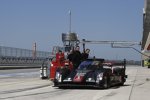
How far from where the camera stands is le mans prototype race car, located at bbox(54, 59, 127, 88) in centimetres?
1855

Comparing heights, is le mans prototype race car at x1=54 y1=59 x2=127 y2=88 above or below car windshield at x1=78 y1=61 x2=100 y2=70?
below

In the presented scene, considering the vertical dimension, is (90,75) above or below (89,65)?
below

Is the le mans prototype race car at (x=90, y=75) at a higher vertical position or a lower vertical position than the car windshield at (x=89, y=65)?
lower

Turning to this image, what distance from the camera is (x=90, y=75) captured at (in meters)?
18.7

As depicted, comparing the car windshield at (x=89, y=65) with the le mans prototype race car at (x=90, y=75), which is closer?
the le mans prototype race car at (x=90, y=75)

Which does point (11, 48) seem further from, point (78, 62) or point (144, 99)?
point (144, 99)

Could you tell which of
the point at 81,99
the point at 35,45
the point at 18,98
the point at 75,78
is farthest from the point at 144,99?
the point at 35,45

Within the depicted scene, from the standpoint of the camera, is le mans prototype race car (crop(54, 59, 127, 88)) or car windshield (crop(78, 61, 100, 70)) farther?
car windshield (crop(78, 61, 100, 70))

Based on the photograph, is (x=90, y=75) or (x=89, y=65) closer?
(x=90, y=75)

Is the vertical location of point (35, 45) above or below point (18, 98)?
above

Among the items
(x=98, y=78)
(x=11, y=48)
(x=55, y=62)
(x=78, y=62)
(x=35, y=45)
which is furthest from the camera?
(x=35, y=45)

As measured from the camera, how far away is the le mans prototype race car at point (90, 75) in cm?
1855

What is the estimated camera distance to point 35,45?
81.0 m

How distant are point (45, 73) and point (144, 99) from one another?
13.0 meters
